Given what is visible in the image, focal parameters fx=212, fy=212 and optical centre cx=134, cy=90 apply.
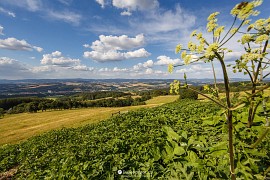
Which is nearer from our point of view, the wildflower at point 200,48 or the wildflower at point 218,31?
the wildflower at point 200,48

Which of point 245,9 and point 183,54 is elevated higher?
point 245,9

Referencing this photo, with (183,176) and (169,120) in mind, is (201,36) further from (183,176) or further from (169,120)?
(169,120)

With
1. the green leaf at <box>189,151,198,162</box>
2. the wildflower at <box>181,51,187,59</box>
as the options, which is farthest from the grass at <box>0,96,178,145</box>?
the wildflower at <box>181,51,187,59</box>

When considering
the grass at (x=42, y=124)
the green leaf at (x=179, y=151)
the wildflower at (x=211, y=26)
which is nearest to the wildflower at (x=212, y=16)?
the wildflower at (x=211, y=26)

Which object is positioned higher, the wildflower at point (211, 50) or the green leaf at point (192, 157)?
the wildflower at point (211, 50)

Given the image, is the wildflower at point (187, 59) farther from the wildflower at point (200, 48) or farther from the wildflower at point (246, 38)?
the wildflower at point (246, 38)

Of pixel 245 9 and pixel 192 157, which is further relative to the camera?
pixel 192 157

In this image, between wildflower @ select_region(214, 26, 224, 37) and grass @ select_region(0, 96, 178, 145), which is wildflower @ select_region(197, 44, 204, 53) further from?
grass @ select_region(0, 96, 178, 145)

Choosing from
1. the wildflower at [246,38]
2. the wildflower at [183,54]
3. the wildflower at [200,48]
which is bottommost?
the wildflower at [183,54]

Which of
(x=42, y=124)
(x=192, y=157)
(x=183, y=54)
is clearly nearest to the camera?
(x=183, y=54)

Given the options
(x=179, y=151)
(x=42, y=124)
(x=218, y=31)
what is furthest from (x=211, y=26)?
(x=42, y=124)

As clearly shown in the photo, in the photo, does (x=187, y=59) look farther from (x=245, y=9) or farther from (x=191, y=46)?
(x=245, y=9)

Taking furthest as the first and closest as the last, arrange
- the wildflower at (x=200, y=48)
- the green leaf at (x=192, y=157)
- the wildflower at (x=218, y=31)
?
the green leaf at (x=192, y=157) → the wildflower at (x=218, y=31) → the wildflower at (x=200, y=48)

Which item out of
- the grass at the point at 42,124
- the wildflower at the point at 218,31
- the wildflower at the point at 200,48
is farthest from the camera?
the grass at the point at 42,124
